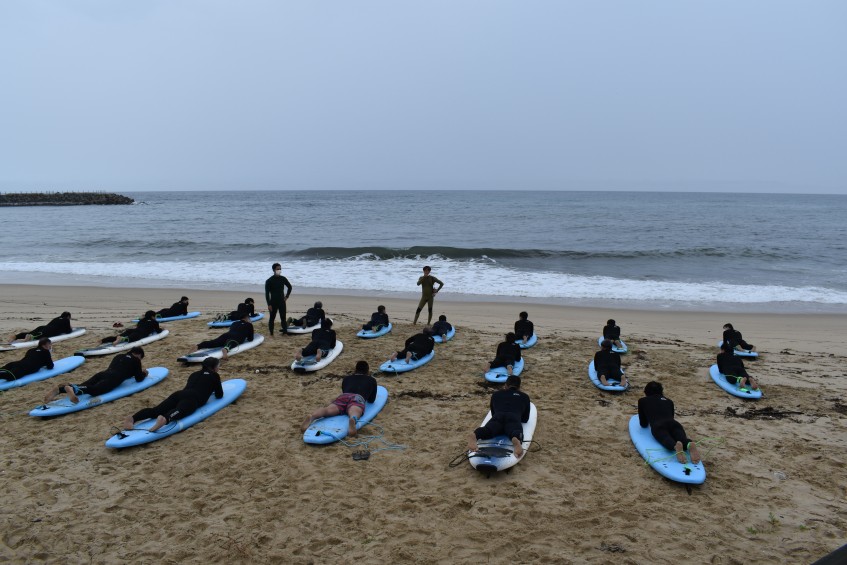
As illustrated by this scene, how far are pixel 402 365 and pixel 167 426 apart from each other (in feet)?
13.4

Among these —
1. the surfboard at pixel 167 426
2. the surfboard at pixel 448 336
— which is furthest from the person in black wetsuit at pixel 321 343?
the surfboard at pixel 448 336

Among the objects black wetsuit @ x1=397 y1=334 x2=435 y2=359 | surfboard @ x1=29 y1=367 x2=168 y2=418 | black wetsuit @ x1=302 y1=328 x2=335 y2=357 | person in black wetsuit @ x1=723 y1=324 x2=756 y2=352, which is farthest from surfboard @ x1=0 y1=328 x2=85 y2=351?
person in black wetsuit @ x1=723 y1=324 x2=756 y2=352

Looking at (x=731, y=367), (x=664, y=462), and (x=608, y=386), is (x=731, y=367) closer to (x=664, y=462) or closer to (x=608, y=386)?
(x=608, y=386)

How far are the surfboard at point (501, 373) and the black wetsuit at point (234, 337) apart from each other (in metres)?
5.28

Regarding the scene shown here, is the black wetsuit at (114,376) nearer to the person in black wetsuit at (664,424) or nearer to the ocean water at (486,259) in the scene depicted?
the person in black wetsuit at (664,424)

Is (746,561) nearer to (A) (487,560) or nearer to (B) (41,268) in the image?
(A) (487,560)

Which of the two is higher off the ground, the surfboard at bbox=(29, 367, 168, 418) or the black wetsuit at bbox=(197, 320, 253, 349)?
the black wetsuit at bbox=(197, 320, 253, 349)

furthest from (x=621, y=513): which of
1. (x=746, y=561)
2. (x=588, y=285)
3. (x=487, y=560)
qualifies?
(x=588, y=285)

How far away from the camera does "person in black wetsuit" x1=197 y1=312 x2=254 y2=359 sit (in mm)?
10133

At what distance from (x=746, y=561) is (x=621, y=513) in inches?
42.1

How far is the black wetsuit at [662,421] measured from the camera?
606 cm

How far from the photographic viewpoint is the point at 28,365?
870 centimetres

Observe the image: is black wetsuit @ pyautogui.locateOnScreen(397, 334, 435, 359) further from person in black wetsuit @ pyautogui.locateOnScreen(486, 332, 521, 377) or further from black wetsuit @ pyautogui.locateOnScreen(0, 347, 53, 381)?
black wetsuit @ pyautogui.locateOnScreen(0, 347, 53, 381)

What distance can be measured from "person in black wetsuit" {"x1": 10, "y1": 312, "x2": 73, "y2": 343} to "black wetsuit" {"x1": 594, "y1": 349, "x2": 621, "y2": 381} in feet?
38.6
